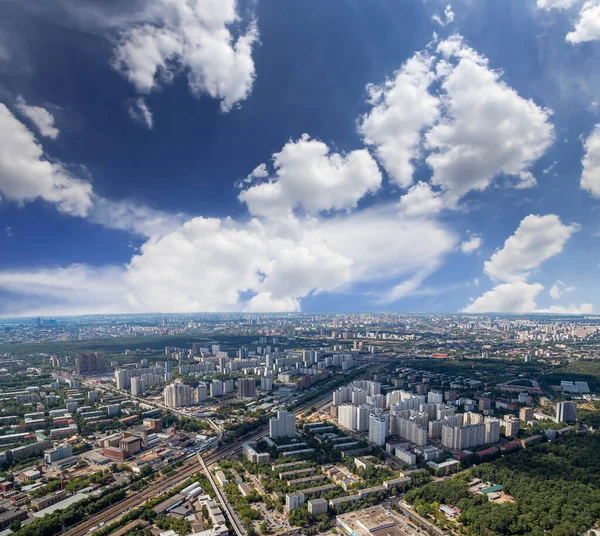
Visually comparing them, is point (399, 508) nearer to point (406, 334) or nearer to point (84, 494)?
point (84, 494)

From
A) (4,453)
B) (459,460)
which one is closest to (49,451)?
(4,453)

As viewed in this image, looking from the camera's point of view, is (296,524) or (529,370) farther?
(529,370)

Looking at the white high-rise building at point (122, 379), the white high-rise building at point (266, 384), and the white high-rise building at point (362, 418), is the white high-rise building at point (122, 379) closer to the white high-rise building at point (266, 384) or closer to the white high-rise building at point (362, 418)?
the white high-rise building at point (266, 384)

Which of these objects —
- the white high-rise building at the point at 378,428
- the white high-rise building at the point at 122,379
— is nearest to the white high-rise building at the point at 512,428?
the white high-rise building at the point at 378,428

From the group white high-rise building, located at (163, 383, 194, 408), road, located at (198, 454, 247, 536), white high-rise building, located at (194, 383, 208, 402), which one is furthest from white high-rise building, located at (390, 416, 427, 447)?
white high-rise building, located at (163, 383, 194, 408)

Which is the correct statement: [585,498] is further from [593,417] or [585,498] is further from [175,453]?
[175,453]

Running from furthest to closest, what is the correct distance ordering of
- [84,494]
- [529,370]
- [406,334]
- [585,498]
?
[406,334]
[529,370]
[84,494]
[585,498]

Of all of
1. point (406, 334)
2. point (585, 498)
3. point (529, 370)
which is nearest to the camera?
point (585, 498)
